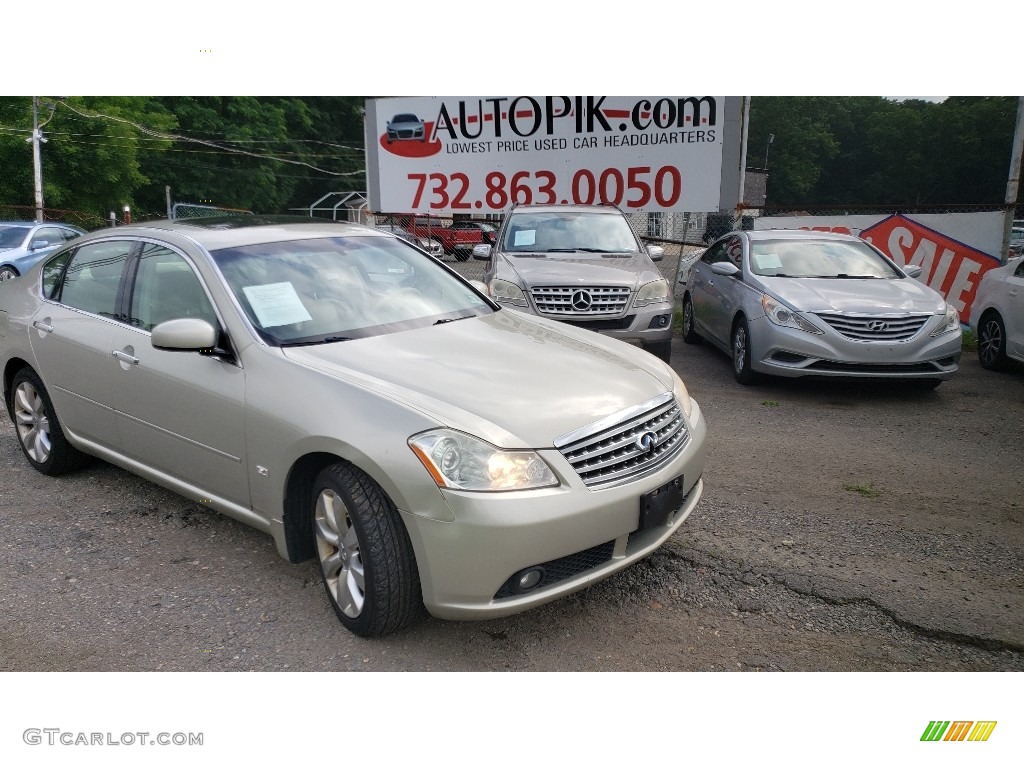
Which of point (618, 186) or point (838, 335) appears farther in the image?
point (618, 186)

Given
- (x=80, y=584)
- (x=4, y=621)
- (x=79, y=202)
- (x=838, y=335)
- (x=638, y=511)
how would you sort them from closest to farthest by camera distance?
(x=638, y=511) → (x=4, y=621) → (x=80, y=584) → (x=838, y=335) → (x=79, y=202)

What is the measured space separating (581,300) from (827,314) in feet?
7.02

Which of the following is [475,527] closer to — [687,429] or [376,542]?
[376,542]

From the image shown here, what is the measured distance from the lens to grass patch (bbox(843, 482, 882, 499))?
477 cm

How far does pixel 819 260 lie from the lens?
8.05 meters

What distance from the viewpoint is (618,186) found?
13320 mm

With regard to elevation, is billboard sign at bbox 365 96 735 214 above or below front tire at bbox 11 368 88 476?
above

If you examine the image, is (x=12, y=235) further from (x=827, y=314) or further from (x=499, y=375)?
(x=499, y=375)

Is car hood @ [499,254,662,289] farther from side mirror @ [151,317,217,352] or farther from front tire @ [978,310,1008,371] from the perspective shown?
side mirror @ [151,317,217,352]

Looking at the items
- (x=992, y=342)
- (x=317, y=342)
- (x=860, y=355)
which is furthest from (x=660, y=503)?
(x=992, y=342)

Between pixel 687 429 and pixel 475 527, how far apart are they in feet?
4.13

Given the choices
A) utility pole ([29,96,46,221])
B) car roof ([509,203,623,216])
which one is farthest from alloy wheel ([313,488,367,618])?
utility pole ([29,96,46,221])

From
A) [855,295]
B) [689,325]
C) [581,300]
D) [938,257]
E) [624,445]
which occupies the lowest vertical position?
[689,325]

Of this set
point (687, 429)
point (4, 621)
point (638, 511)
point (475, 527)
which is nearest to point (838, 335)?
point (687, 429)
